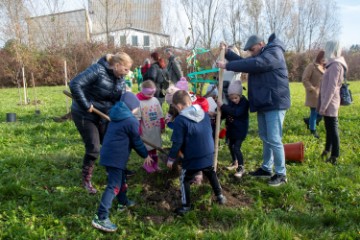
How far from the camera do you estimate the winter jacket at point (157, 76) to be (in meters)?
7.28

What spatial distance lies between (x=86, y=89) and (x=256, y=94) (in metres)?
2.08

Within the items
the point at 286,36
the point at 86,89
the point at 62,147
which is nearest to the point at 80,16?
the point at 286,36

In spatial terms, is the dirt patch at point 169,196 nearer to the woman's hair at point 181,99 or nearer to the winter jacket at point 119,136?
the winter jacket at point 119,136

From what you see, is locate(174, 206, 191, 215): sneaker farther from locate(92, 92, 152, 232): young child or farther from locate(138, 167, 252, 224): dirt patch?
locate(92, 92, 152, 232): young child

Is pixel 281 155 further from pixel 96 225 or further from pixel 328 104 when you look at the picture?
pixel 96 225

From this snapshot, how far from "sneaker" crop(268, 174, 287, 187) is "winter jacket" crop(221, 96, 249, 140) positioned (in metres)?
0.71

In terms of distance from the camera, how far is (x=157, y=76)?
7.34 metres

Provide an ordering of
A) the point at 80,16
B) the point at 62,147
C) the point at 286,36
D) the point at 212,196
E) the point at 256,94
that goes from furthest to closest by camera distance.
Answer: the point at 286,36
the point at 80,16
the point at 62,147
the point at 256,94
the point at 212,196

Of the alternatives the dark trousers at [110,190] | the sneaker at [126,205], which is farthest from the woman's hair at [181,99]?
the sneaker at [126,205]

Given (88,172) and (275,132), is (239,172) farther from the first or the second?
(88,172)

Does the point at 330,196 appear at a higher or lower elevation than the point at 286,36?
lower

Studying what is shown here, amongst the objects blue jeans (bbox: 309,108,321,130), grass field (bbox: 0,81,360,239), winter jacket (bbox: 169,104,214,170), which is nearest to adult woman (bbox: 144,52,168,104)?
grass field (bbox: 0,81,360,239)

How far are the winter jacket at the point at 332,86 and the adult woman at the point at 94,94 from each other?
9.57ft

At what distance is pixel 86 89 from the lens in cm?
417
